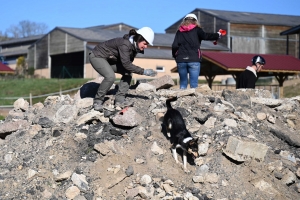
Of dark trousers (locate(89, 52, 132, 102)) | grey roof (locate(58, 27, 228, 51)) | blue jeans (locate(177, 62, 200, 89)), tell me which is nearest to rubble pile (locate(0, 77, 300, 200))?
dark trousers (locate(89, 52, 132, 102))

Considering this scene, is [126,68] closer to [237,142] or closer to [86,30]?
[237,142]

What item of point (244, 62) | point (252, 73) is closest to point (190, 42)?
point (252, 73)

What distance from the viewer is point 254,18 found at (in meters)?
52.8

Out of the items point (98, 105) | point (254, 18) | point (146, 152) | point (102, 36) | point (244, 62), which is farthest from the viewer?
point (254, 18)

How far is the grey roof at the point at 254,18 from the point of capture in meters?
50.8

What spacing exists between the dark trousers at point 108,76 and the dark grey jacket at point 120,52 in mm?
92

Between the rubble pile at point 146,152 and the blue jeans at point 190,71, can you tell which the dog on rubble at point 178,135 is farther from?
the blue jeans at point 190,71

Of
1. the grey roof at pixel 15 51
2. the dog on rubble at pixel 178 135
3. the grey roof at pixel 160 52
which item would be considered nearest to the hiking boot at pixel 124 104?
→ the dog on rubble at pixel 178 135

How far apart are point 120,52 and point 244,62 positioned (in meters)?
14.8

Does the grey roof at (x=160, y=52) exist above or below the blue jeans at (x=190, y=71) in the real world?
above

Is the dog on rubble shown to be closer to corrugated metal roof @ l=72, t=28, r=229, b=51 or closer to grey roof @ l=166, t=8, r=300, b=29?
corrugated metal roof @ l=72, t=28, r=229, b=51

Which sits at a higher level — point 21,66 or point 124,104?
point 21,66

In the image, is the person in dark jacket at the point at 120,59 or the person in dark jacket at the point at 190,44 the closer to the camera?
the person in dark jacket at the point at 120,59

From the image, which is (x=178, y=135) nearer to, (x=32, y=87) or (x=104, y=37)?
(x=32, y=87)
